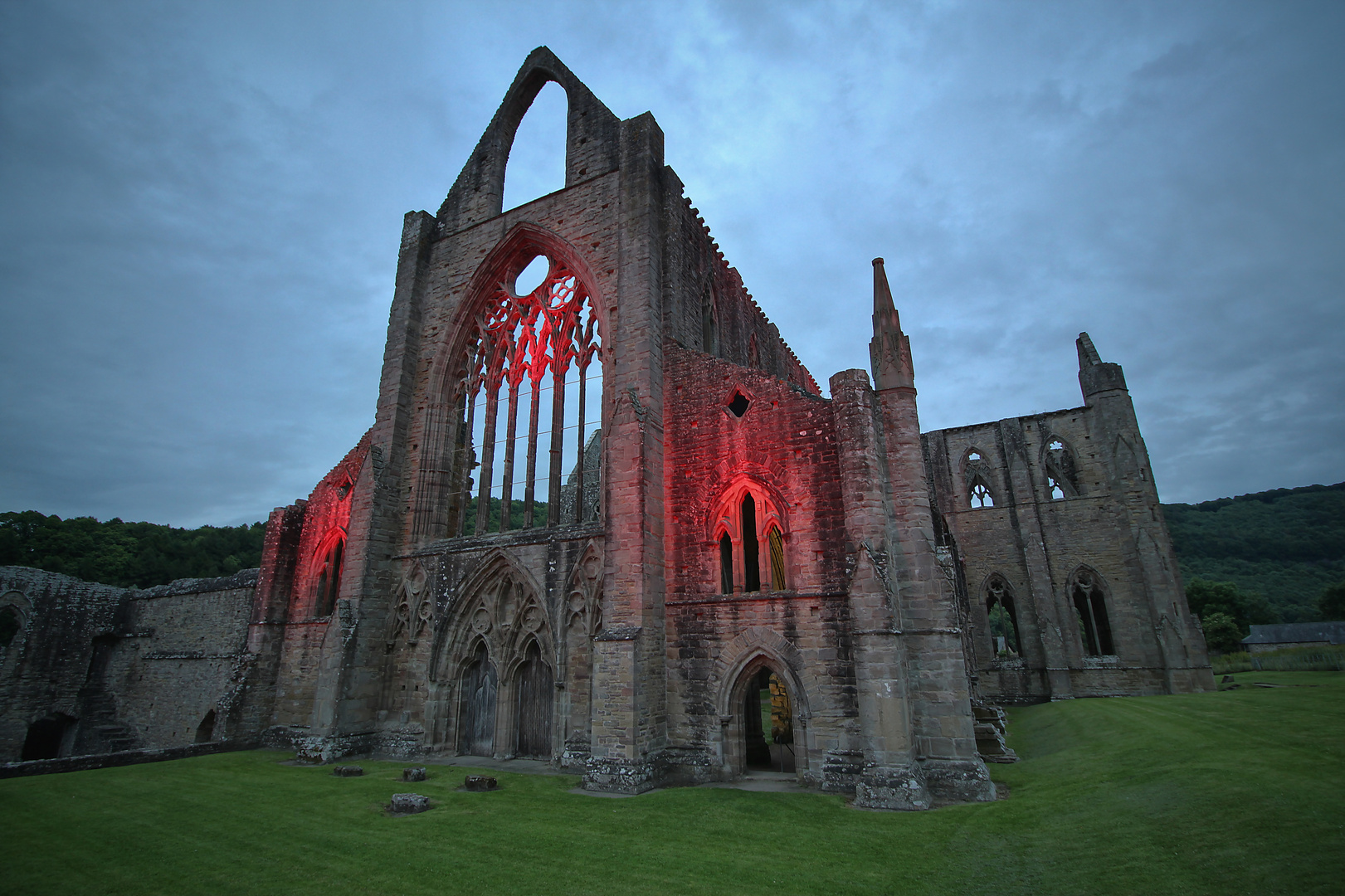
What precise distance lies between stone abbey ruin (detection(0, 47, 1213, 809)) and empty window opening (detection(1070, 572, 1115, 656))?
2.63 feet

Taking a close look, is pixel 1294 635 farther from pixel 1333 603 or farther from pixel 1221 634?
pixel 1221 634

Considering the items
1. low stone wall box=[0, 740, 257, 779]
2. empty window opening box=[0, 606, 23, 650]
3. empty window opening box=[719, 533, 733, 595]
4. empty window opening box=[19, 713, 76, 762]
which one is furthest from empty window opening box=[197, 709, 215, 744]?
empty window opening box=[719, 533, 733, 595]

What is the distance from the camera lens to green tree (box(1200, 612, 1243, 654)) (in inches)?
1699

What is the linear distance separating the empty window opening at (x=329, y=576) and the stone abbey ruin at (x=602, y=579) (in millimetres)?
72

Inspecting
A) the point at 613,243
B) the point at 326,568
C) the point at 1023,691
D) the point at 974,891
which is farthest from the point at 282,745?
the point at 1023,691

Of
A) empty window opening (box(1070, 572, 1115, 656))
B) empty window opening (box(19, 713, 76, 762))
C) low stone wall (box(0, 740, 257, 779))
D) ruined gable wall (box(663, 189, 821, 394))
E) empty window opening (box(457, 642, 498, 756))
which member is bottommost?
empty window opening (box(19, 713, 76, 762))

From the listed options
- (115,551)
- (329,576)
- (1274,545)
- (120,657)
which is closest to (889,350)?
(329,576)

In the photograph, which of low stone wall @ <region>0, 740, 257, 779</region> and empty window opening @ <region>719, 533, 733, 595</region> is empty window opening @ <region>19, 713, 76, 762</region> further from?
empty window opening @ <region>719, 533, 733, 595</region>

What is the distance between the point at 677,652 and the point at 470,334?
11.1 metres

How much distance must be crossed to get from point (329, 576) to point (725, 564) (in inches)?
500

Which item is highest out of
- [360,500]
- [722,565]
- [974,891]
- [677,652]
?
[360,500]

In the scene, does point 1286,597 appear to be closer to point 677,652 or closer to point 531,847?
point 677,652

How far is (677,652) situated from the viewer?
12.4m

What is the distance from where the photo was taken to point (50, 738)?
2266 cm
